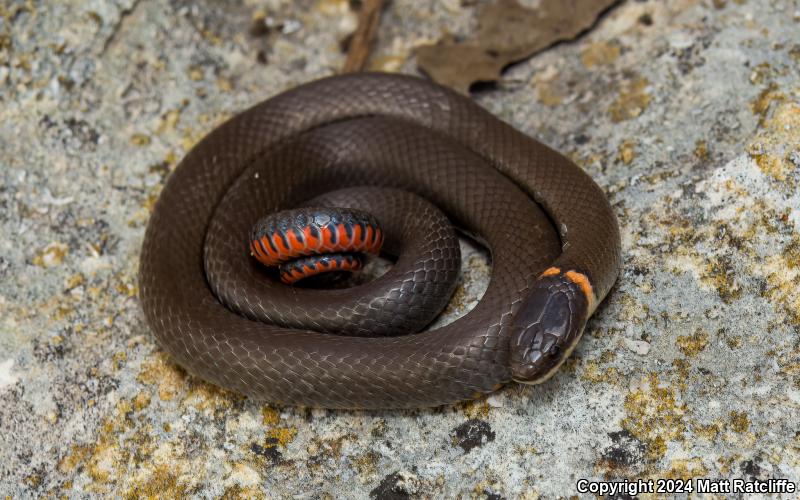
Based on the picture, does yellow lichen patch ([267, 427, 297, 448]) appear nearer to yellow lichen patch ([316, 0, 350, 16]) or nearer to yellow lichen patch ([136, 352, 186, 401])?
yellow lichen patch ([136, 352, 186, 401])

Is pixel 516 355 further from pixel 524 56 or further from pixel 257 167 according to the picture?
pixel 524 56

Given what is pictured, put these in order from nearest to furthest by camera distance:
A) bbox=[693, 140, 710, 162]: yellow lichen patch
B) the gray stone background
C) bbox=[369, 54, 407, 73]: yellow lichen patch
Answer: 1. the gray stone background
2. bbox=[693, 140, 710, 162]: yellow lichen patch
3. bbox=[369, 54, 407, 73]: yellow lichen patch

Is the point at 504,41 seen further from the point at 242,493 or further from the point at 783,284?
the point at 242,493

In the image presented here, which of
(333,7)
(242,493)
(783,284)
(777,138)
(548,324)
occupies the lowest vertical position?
(242,493)

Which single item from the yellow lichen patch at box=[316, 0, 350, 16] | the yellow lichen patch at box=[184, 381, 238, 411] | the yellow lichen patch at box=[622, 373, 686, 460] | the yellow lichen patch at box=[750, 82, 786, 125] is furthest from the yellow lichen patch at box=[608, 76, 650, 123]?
the yellow lichen patch at box=[184, 381, 238, 411]

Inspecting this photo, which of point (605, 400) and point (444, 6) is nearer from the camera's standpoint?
point (605, 400)

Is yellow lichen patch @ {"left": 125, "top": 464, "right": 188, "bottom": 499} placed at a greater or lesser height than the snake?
lesser

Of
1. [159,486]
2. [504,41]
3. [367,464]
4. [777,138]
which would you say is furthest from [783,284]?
[159,486]

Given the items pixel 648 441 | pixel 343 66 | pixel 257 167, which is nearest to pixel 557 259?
pixel 648 441
